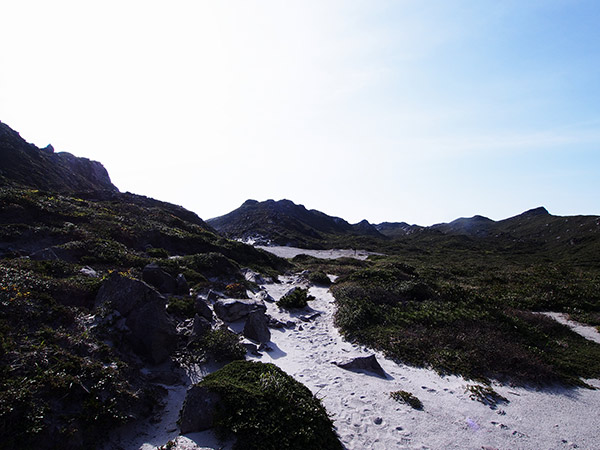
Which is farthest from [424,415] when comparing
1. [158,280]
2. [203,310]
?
[158,280]

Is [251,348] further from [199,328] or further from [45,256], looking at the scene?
[45,256]

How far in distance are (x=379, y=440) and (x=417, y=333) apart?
686 cm

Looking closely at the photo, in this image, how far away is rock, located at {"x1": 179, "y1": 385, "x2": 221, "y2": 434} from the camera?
6367 mm

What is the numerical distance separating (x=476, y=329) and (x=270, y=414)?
419 inches

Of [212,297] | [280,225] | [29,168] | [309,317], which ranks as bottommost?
[309,317]

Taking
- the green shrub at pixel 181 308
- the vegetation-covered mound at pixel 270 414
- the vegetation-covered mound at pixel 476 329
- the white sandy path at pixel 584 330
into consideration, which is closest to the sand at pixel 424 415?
the vegetation-covered mound at pixel 270 414

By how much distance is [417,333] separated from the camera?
12578 mm

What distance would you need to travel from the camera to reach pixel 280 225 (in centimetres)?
9762

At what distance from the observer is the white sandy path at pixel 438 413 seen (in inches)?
264

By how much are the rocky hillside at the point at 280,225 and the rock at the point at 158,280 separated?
198ft

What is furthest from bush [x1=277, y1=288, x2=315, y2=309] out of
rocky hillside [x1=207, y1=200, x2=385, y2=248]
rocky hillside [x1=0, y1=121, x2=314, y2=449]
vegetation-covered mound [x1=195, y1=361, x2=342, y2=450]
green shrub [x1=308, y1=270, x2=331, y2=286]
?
rocky hillside [x1=207, y1=200, x2=385, y2=248]

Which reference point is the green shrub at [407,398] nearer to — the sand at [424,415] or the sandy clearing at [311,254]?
the sand at [424,415]

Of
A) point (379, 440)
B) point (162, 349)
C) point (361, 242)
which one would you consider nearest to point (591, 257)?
point (361, 242)

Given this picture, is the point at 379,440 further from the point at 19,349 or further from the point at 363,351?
the point at 19,349
